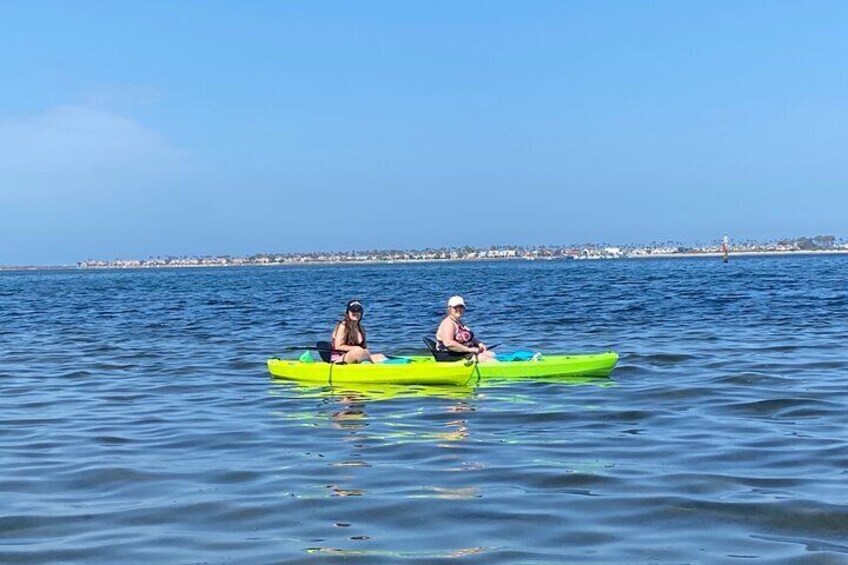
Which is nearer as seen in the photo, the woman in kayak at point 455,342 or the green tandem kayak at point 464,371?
the green tandem kayak at point 464,371

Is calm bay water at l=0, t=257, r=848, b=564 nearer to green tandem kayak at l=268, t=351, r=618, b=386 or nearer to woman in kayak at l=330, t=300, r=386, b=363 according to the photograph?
green tandem kayak at l=268, t=351, r=618, b=386

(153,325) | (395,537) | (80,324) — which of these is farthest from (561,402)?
(80,324)

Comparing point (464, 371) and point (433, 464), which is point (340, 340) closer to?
Result: point (464, 371)

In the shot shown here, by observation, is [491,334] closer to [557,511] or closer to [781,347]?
[781,347]

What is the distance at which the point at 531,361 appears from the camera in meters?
16.1

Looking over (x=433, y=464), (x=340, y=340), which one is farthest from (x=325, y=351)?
(x=433, y=464)

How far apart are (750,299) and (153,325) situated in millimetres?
22381

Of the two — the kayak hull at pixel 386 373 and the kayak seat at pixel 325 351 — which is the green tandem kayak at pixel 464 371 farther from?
the kayak seat at pixel 325 351

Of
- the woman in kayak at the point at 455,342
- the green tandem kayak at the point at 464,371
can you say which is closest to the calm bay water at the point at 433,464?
the green tandem kayak at the point at 464,371

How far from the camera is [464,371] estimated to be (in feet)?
51.5

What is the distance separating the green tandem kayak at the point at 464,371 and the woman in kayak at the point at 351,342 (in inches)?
18.0

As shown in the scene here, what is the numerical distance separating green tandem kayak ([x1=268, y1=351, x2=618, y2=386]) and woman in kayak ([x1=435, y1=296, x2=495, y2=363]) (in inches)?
16.1

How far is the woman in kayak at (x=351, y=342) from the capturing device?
16750mm

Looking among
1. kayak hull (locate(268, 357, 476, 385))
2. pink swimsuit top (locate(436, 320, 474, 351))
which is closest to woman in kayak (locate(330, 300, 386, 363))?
kayak hull (locate(268, 357, 476, 385))
